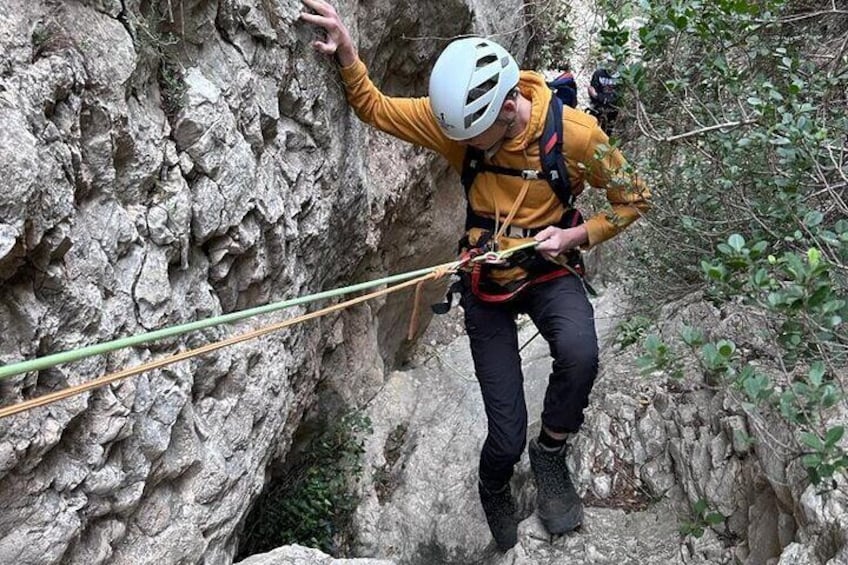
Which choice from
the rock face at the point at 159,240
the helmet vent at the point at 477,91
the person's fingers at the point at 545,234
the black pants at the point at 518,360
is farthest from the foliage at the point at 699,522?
the helmet vent at the point at 477,91

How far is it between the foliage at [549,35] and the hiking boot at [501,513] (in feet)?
14.4

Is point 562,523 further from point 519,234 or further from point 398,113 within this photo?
point 398,113

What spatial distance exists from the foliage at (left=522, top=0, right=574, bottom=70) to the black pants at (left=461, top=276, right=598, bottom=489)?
3647mm

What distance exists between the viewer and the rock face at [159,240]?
2.19 metres

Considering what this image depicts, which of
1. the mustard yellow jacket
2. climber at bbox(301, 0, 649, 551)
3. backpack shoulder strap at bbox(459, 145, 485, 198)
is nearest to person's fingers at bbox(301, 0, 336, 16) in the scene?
climber at bbox(301, 0, 649, 551)

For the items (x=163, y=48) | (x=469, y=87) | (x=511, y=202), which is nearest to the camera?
(x=163, y=48)

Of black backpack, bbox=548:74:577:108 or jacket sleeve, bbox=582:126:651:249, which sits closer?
jacket sleeve, bbox=582:126:651:249

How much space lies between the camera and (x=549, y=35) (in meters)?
7.88

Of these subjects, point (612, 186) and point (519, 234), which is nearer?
point (612, 186)

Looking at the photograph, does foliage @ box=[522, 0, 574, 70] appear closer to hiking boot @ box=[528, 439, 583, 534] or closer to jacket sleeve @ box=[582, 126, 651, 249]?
jacket sleeve @ box=[582, 126, 651, 249]

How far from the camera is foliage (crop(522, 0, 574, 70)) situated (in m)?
7.14

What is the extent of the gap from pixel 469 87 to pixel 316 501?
2757 millimetres

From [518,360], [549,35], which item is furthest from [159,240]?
[549,35]

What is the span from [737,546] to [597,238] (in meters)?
1.71
